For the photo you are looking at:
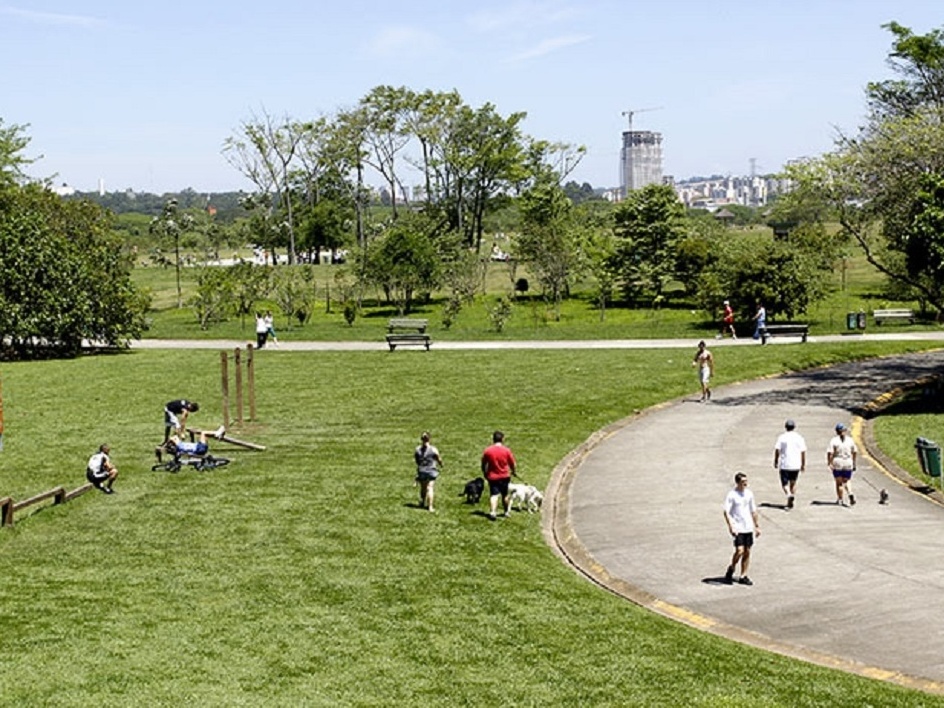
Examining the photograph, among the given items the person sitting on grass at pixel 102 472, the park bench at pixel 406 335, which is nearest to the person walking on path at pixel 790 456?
the person sitting on grass at pixel 102 472

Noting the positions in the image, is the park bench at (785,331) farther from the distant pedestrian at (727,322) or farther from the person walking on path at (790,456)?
the person walking on path at (790,456)

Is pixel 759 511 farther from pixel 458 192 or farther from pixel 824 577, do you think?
pixel 458 192

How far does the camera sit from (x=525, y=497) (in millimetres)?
20516

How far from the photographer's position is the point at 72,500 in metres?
21.3

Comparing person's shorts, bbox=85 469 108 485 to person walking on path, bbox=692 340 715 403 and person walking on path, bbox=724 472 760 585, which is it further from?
person walking on path, bbox=692 340 715 403

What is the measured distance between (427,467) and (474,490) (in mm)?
1263

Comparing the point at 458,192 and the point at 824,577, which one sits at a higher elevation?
the point at 458,192

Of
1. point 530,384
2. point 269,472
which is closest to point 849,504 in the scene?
point 269,472

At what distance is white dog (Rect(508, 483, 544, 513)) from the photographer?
20453 mm

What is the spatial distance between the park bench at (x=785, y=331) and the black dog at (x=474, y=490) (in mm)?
23602

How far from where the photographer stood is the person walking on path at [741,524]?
1556cm

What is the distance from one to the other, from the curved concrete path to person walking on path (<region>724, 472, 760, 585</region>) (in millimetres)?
285

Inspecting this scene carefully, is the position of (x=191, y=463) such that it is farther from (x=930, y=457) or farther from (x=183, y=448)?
(x=930, y=457)

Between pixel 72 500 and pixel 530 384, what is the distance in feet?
52.0
